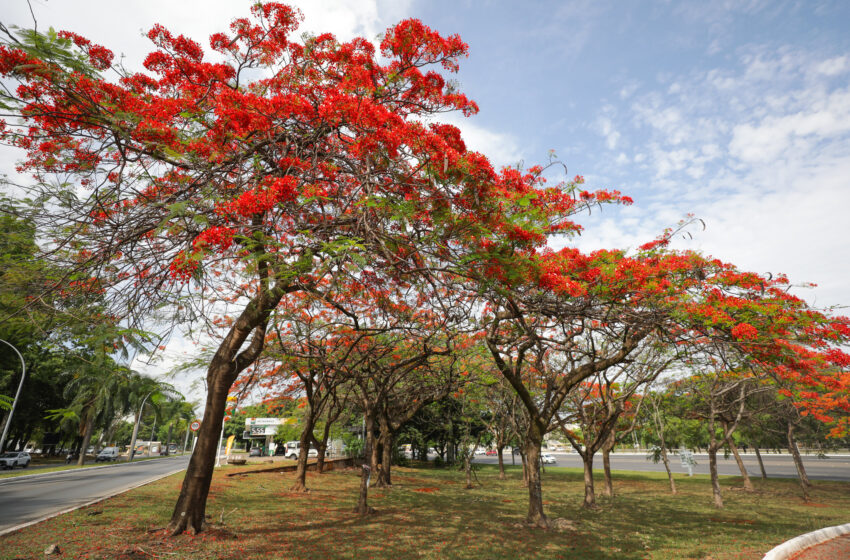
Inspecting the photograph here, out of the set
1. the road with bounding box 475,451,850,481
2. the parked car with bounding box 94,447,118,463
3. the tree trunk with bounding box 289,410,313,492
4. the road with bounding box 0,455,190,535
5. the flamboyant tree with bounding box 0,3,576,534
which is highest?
the flamboyant tree with bounding box 0,3,576,534

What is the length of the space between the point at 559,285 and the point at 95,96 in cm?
648

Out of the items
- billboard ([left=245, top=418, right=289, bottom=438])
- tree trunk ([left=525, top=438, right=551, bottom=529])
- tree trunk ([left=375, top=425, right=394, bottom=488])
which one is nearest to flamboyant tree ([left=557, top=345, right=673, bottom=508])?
tree trunk ([left=525, top=438, right=551, bottom=529])

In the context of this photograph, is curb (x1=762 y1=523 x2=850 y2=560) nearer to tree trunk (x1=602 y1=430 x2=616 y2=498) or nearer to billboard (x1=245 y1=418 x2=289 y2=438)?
tree trunk (x1=602 y1=430 x2=616 y2=498)

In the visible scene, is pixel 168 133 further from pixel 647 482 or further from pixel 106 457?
pixel 106 457

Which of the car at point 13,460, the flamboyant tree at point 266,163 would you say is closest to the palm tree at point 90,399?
the car at point 13,460

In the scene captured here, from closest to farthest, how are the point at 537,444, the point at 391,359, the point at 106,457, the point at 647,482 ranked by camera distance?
the point at 537,444
the point at 391,359
the point at 647,482
the point at 106,457

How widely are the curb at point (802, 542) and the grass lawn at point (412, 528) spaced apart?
464mm

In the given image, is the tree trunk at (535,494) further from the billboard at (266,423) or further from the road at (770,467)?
the billboard at (266,423)

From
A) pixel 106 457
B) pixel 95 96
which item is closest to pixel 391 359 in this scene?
pixel 95 96

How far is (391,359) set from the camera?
13.3 metres

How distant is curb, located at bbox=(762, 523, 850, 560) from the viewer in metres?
6.62

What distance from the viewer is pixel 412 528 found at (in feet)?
28.6

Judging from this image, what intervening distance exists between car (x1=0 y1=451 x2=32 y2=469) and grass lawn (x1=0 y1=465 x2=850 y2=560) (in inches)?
762

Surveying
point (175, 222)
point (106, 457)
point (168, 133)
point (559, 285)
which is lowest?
point (106, 457)
